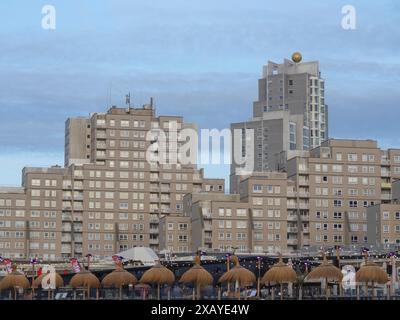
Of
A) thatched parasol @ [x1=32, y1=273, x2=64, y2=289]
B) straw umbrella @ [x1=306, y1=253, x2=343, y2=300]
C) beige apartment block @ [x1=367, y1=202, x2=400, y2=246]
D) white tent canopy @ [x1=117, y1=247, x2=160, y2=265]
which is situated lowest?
thatched parasol @ [x1=32, y1=273, x2=64, y2=289]

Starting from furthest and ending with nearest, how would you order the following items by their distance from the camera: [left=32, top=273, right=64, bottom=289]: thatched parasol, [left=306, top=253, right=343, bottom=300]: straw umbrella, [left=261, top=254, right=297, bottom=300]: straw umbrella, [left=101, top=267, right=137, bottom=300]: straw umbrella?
[left=32, top=273, right=64, bottom=289]: thatched parasol < [left=101, top=267, right=137, bottom=300]: straw umbrella < [left=261, top=254, right=297, bottom=300]: straw umbrella < [left=306, top=253, right=343, bottom=300]: straw umbrella

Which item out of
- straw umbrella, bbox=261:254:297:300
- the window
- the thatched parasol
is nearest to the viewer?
straw umbrella, bbox=261:254:297:300

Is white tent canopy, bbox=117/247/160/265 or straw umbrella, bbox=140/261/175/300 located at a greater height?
white tent canopy, bbox=117/247/160/265

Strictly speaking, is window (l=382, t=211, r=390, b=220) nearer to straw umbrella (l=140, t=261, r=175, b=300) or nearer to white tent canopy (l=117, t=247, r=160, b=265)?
white tent canopy (l=117, t=247, r=160, b=265)

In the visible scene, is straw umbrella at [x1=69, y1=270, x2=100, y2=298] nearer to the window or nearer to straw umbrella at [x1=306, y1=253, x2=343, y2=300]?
straw umbrella at [x1=306, y1=253, x2=343, y2=300]

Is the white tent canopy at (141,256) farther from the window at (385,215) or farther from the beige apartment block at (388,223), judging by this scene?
the window at (385,215)

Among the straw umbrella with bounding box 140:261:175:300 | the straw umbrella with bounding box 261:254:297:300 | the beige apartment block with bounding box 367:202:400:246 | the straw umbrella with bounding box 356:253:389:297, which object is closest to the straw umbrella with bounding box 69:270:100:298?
the straw umbrella with bounding box 140:261:175:300

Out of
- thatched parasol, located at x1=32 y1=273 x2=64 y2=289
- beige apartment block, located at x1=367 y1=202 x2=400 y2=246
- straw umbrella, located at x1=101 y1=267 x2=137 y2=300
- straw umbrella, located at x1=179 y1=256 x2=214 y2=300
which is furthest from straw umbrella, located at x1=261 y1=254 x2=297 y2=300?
beige apartment block, located at x1=367 y1=202 x2=400 y2=246

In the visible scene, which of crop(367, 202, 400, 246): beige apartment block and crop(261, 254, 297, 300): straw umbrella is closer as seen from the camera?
crop(261, 254, 297, 300): straw umbrella

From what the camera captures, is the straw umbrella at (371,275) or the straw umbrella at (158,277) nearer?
the straw umbrella at (371,275)

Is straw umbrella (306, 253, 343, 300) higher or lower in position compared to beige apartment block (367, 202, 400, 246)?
lower

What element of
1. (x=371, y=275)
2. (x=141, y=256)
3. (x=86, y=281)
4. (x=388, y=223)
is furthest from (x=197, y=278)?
(x=388, y=223)

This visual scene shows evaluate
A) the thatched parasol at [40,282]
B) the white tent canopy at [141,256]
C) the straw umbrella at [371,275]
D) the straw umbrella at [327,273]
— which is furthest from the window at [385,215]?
the straw umbrella at [371,275]
